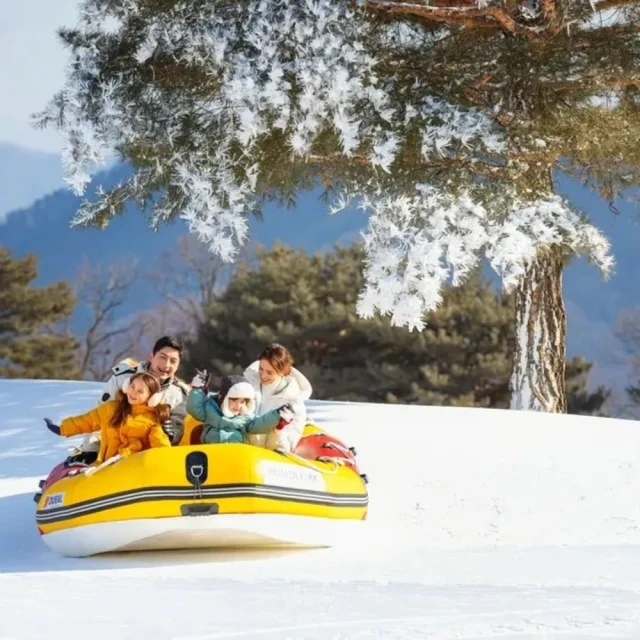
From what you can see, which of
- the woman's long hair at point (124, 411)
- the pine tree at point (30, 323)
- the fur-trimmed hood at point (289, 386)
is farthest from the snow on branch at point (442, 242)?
the pine tree at point (30, 323)

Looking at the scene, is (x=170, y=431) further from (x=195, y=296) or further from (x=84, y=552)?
(x=195, y=296)

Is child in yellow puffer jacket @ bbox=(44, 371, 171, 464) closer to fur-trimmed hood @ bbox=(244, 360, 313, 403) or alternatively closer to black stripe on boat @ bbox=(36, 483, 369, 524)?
black stripe on boat @ bbox=(36, 483, 369, 524)

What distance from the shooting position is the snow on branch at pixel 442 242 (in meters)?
10.4

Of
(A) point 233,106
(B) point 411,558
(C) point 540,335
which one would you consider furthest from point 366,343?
(B) point 411,558

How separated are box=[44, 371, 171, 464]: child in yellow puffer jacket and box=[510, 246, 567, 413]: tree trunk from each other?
6091 millimetres

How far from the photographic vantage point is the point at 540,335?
12.3 m

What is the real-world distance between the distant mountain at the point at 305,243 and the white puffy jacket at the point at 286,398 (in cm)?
3026

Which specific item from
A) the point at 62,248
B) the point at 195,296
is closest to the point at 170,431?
the point at 195,296

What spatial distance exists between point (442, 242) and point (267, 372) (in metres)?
3.59

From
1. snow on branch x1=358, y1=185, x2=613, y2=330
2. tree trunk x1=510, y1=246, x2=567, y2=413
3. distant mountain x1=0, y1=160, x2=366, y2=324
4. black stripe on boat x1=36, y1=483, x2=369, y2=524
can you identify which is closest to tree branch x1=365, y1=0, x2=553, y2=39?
snow on branch x1=358, y1=185, x2=613, y2=330

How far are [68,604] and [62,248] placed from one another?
48.2 meters

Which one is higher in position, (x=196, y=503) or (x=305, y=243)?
(x=305, y=243)

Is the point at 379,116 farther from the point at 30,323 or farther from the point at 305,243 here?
the point at 305,243

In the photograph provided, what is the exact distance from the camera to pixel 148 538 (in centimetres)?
661
